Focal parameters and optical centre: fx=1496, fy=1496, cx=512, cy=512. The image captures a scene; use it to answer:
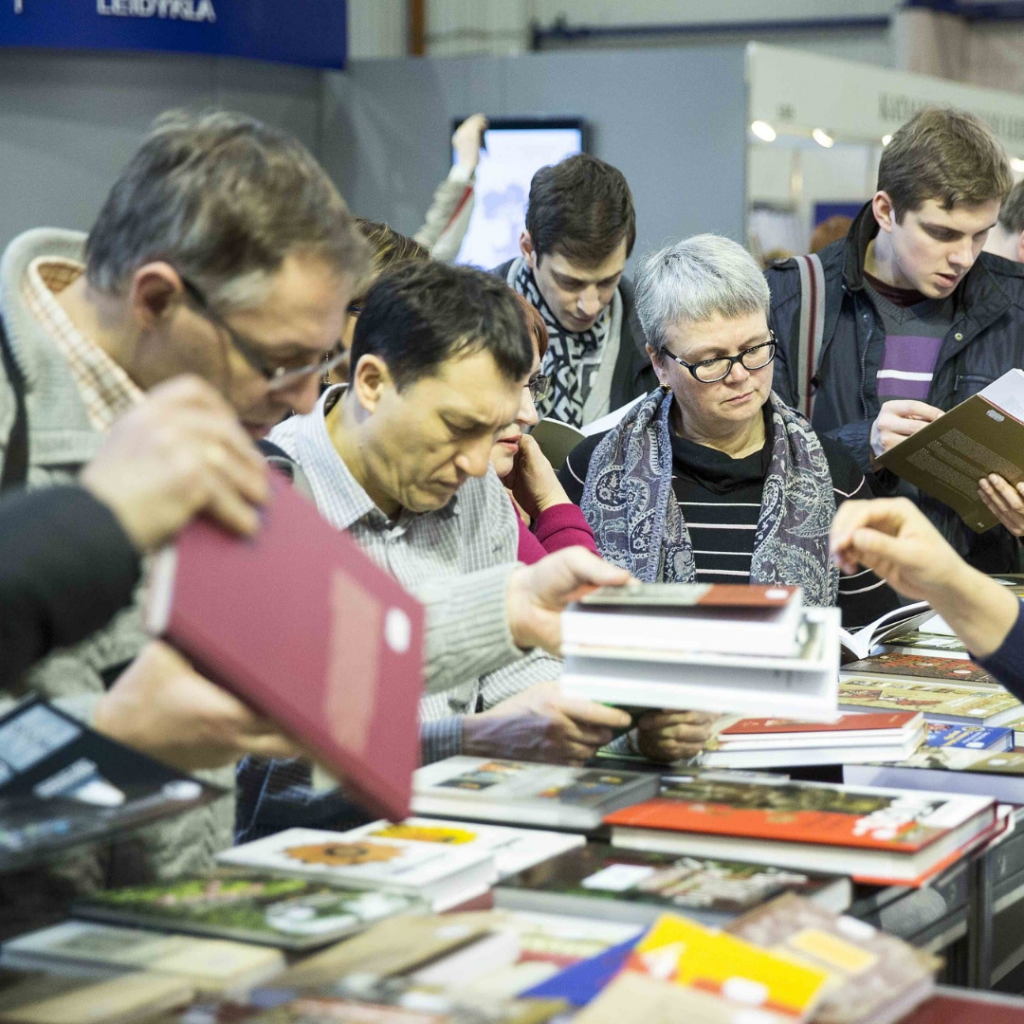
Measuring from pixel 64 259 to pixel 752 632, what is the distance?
88cm

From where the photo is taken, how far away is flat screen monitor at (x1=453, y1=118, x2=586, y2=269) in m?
8.19

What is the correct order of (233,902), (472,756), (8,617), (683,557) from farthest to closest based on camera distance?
(683,557)
(472,756)
(233,902)
(8,617)

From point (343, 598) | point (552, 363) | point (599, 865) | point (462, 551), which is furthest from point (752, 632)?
point (552, 363)

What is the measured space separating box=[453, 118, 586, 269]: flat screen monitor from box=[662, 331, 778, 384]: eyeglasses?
515cm

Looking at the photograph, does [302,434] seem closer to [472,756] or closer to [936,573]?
[472,756]

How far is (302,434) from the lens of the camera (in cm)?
233

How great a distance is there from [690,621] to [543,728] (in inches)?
20.1

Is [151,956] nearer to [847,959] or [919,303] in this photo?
[847,959]

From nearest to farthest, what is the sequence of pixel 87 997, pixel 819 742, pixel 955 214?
pixel 87 997 < pixel 819 742 < pixel 955 214

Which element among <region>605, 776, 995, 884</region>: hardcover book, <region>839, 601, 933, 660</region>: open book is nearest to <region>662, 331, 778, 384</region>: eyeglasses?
<region>839, 601, 933, 660</region>: open book

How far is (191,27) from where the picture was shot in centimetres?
765

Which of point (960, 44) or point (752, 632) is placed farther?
point (960, 44)

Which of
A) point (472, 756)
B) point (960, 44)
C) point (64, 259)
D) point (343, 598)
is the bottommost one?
point (472, 756)

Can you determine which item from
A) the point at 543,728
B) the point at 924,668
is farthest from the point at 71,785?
the point at 924,668
